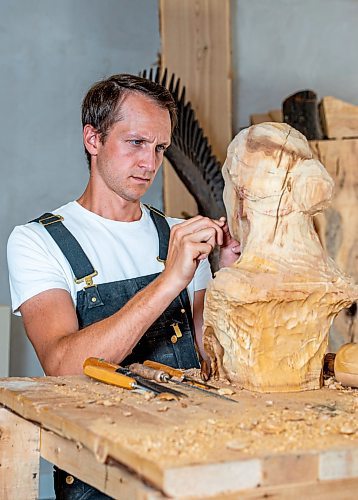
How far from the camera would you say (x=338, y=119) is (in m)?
3.97

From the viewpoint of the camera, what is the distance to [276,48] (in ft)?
15.6

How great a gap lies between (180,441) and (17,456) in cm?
52

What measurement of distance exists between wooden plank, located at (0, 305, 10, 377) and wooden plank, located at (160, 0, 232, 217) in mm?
1088

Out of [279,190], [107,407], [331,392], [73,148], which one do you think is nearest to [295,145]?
[279,190]

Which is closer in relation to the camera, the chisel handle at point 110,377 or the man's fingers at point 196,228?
the chisel handle at point 110,377

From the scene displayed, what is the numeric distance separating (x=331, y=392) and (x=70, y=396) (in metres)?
0.53

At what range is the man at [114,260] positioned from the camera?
2.05m

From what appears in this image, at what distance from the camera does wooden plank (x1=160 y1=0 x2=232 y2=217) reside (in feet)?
14.4

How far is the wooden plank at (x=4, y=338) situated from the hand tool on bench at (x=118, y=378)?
6.54 ft

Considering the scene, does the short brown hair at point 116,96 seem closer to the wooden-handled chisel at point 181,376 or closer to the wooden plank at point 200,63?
the wooden-handled chisel at point 181,376

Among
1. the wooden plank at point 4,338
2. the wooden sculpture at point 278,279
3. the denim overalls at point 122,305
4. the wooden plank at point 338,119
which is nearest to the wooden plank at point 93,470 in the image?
the wooden sculpture at point 278,279

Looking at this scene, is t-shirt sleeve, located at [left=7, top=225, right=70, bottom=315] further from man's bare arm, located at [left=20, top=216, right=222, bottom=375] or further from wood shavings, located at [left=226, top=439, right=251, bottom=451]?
wood shavings, located at [left=226, top=439, right=251, bottom=451]

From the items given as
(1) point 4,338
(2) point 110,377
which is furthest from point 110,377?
(1) point 4,338

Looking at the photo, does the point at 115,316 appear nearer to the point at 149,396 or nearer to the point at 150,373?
the point at 150,373
